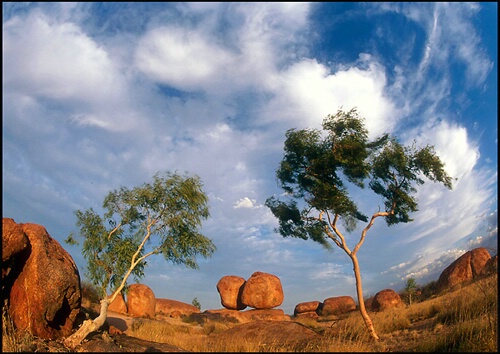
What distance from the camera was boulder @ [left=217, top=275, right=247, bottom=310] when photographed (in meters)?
50.2

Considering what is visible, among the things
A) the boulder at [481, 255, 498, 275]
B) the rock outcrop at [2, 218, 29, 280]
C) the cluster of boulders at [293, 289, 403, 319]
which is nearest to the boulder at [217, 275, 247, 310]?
the cluster of boulders at [293, 289, 403, 319]

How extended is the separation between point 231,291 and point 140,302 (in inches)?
543

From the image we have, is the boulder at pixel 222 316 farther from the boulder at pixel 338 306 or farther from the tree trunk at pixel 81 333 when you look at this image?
the tree trunk at pixel 81 333

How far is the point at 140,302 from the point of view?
4106cm

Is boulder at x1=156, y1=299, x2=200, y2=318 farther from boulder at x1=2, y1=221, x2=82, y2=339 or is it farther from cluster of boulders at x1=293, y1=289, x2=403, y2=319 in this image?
boulder at x1=2, y1=221, x2=82, y2=339

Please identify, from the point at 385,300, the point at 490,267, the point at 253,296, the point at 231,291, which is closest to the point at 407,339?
the point at 490,267

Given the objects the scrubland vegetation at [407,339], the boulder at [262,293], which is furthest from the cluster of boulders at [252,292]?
the scrubland vegetation at [407,339]

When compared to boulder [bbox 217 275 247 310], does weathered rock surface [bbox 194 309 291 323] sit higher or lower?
lower

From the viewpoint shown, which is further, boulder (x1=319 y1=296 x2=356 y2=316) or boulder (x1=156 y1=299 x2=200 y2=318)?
boulder (x1=319 y1=296 x2=356 y2=316)

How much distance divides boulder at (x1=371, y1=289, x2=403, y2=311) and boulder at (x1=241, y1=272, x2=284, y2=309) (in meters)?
12.3

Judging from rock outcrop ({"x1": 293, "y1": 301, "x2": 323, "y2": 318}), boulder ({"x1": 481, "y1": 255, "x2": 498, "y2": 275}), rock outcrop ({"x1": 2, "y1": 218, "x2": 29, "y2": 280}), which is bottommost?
rock outcrop ({"x1": 293, "y1": 301, "x2": 323, "y2": 318})

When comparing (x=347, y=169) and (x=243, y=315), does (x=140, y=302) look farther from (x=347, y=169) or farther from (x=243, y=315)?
(x=347, y=169)

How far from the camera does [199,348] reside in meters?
13.8

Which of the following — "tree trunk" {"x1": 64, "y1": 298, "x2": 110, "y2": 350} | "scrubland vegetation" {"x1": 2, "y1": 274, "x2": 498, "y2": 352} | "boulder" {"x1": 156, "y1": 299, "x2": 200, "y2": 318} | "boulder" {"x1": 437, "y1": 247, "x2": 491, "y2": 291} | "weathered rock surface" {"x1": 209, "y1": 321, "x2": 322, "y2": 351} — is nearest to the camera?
"scrubland vegetation" {"x1": 2, "y1": 274, "x2": 498, "y2": 352}
